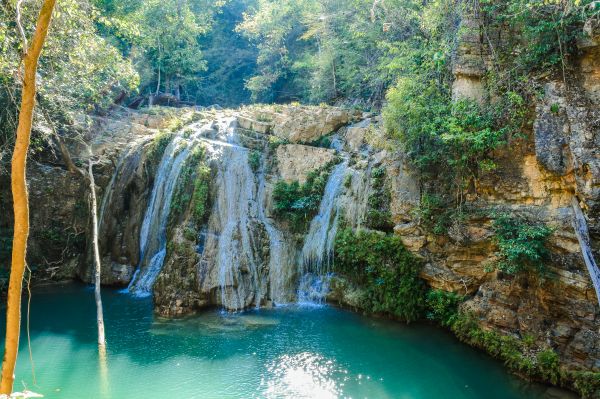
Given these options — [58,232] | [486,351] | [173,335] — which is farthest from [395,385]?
[58,232]

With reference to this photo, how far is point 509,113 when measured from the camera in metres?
9.28

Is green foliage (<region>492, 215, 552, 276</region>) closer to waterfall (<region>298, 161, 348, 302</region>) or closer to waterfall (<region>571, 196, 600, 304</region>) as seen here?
waterfall (<region>571, 196, 600, 304</region>)

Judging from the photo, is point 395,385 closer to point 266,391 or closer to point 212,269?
point 266,391

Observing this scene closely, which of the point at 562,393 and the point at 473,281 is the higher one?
the point at 473,281

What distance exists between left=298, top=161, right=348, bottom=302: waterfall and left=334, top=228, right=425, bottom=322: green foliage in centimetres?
58

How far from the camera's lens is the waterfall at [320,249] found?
1259cm

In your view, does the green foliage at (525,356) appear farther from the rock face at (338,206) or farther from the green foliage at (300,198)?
the green foliage at (300,198)

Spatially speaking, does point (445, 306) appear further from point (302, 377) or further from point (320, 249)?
Answer: point (302, 377)

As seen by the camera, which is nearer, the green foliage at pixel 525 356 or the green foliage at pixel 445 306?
the green foliage at pixel 525 356

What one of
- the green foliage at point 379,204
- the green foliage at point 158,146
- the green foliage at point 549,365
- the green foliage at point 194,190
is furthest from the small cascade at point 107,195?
the green foliage at point 549,365

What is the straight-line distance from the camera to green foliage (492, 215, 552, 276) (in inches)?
328

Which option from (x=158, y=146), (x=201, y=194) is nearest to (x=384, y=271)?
(x=201, y=194)

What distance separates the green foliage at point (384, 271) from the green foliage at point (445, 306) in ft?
1.18

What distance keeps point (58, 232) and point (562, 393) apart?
1639 cm
